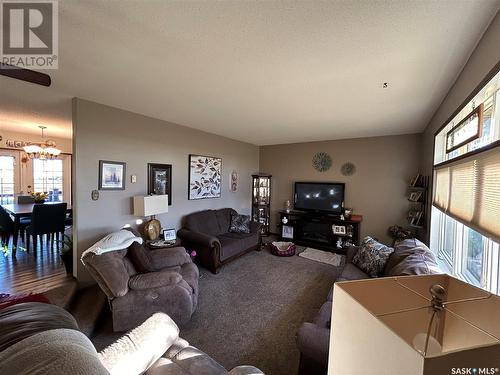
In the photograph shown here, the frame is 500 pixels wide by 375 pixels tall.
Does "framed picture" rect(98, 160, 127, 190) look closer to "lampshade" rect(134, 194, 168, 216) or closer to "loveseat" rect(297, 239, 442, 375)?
"lampshade" rect(134, 194, 168, 216)

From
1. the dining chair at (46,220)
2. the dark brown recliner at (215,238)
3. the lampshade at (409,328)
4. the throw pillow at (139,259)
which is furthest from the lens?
the dining chair at (46,220)

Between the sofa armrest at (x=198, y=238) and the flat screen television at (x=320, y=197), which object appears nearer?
the sofa armrest at (x=198, y=238)

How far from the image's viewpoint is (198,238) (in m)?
3.39

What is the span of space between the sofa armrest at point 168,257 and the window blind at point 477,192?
2852 mm

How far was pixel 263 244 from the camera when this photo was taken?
4.91m

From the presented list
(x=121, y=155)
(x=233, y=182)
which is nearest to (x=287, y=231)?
(x=233, y=182)

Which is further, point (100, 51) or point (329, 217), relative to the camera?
point (329, 217)

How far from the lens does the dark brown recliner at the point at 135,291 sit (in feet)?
6.42

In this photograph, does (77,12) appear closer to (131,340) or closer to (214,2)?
(214,2)

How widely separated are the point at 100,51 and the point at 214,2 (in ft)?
3.51

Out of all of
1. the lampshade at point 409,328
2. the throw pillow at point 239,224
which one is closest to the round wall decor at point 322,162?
the throw pillow at point 239,224

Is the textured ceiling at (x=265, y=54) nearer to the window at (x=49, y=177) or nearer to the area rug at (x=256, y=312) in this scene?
the area rug at (x=256, y=312)

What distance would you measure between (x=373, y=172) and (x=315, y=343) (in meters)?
4.03

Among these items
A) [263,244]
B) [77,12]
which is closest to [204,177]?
[263,244]
